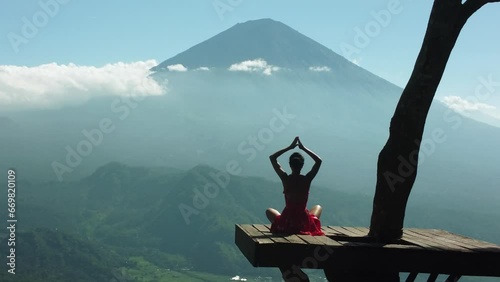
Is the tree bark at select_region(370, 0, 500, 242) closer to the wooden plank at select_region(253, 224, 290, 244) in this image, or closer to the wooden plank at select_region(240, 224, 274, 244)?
the wooden plank at select_region(253, 224, 290, 244)

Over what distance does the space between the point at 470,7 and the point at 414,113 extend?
1.48 metres

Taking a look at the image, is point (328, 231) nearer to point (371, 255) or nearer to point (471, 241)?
point (371, 255)

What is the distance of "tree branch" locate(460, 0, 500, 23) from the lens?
6316mm

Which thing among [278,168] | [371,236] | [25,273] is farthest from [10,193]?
[25,273]

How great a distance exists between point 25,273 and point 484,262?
19548 cm

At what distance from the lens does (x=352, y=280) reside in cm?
597

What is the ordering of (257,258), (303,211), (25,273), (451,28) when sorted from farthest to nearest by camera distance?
(25,273) < (303,211) < (451,28) < (257,258)

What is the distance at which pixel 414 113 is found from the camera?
21.1ft

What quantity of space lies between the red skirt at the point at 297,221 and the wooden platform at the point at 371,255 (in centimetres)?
103

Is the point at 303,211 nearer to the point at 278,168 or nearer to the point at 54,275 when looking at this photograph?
the point at 278,168

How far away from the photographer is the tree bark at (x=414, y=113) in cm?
637

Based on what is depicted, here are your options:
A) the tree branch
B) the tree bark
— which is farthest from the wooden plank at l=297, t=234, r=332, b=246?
the tree branch

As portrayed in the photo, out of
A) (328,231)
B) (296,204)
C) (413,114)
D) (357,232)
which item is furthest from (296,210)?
(413,114)

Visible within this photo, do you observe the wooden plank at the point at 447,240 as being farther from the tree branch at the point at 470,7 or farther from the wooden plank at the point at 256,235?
the tree branch at the point at 470,7
